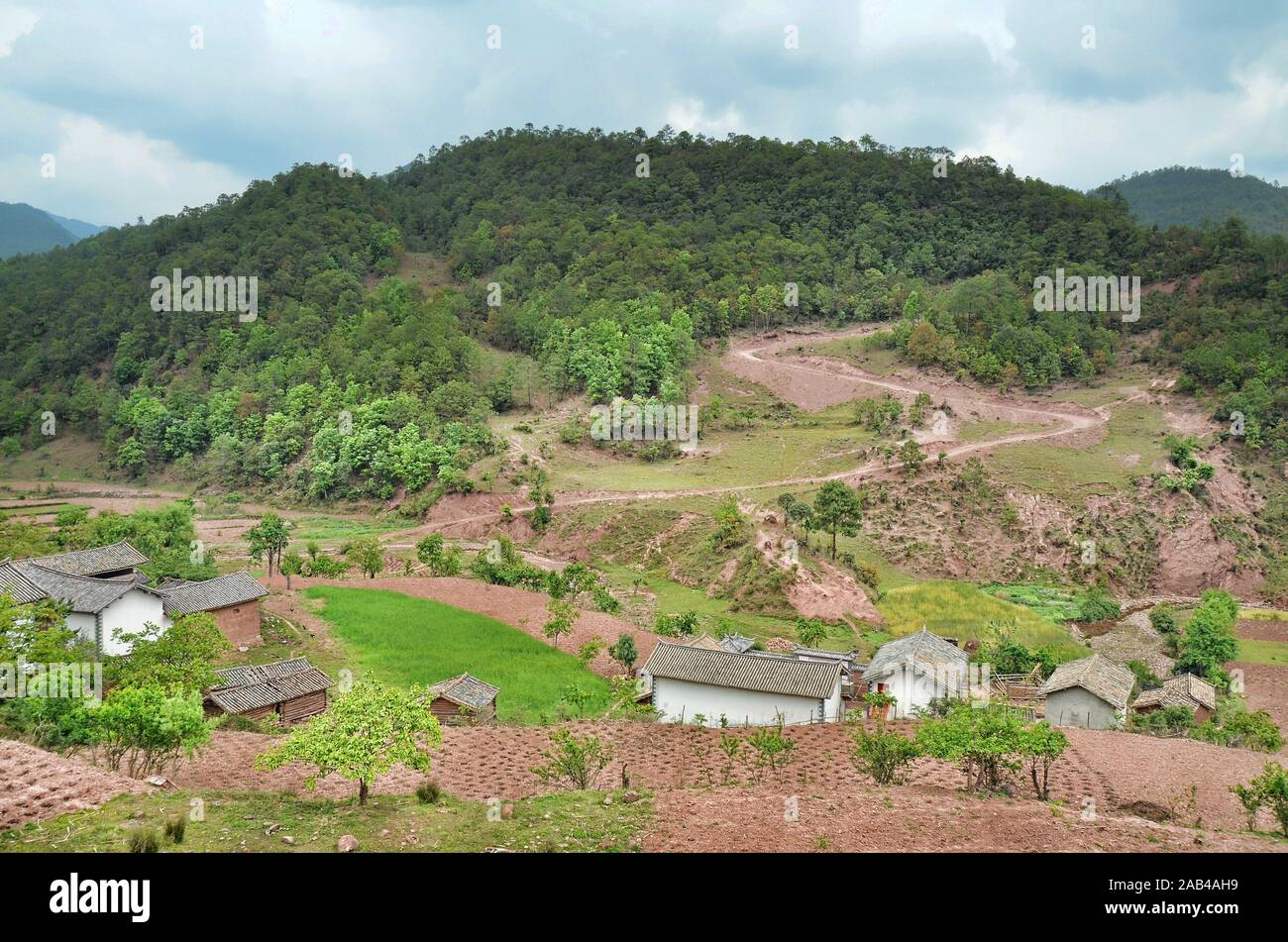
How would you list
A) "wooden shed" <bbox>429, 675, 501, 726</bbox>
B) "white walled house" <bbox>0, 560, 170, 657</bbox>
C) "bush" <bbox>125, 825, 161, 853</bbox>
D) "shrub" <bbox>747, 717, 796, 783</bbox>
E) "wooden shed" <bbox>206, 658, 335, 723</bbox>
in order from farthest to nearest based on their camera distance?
"white walled house" <bbox>0, 560, 170, 657</bbox>
"wooden shed" <bbox>429, 675, 501, 726</bbox>
"wooden shed" <bbox>206, 658, 335, 723</bbox>
"shrub" <bbox>747, 717, 796, 783</bbox>
"bush" <bbox>125, 825, 161, 853</bbox>

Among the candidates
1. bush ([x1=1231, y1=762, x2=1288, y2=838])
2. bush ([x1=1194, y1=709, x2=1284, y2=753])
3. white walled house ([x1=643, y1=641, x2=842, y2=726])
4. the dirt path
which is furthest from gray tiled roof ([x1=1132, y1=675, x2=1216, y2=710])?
the dirt path

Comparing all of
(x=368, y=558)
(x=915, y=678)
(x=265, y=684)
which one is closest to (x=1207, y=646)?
(x=915, y=678)

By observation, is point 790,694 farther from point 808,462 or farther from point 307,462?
point 307,462

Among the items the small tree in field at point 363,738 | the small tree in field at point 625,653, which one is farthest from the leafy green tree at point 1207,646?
the small tree in field at point 363,738

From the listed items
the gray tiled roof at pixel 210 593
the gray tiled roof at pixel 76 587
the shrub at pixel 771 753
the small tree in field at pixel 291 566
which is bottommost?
the shrub at pixel 771 753

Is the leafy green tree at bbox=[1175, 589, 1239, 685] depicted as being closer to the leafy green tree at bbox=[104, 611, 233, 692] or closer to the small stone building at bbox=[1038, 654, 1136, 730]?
the small stone building at bbox=[1038, 654, 1136, 730]

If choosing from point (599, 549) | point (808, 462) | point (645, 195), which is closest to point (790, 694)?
point (599, 549)

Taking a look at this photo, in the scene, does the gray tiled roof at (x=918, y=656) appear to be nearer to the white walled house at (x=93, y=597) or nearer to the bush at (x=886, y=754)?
the bush at (x=886, y=754)
